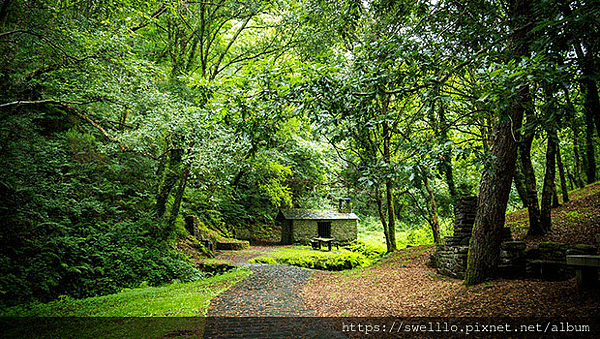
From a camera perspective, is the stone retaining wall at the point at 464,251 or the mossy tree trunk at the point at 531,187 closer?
the stone retaining wall at the point at 464,251

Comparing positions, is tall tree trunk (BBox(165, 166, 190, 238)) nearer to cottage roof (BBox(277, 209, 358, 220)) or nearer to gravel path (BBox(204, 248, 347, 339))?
gravel path (BBox(204, 248, 347, 339))

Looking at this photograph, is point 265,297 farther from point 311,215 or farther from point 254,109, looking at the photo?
point 311,215

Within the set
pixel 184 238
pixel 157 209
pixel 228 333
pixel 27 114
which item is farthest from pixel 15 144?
pixel 228 333

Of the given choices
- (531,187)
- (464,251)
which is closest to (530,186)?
(531,187)

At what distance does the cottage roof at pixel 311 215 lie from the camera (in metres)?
21.8

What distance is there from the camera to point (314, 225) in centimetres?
2233

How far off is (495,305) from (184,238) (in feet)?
42.2

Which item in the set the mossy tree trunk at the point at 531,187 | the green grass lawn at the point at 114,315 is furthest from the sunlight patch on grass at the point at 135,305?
the mossy tree trunk at the point at 531,187

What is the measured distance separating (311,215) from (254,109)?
17.6 m

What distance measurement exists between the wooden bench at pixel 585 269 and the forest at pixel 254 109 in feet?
5.40

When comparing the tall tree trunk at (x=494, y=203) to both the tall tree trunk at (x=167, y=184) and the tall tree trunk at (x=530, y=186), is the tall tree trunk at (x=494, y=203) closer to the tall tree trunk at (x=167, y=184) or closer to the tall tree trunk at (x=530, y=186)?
the tall tree trunk at (x=530, y=186)

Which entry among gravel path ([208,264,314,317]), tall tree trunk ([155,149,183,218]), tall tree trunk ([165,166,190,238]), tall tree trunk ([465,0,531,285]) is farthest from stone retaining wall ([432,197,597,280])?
tall tree trunk ([155,149,183,218])

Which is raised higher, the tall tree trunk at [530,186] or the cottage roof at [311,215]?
the tall tree trunk at [530,186]

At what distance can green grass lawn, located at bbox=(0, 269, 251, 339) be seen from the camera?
202 inches
